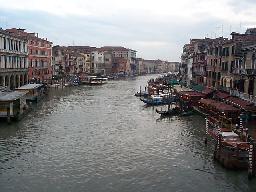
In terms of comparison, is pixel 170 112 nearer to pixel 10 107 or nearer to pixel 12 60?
pixel 10 107

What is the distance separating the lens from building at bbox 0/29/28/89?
61062 mm

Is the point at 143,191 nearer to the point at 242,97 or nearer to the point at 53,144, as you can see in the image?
the point at 53,144

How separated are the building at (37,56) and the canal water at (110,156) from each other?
42.1 metres

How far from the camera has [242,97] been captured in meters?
45.2

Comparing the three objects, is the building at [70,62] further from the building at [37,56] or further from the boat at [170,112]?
the boat at [170,112]

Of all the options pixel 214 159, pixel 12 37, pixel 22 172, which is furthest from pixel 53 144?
pixel 12 37

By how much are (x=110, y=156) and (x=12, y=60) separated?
140 ft

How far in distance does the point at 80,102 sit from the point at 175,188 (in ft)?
141

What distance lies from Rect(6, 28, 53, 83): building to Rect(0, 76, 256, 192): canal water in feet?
138

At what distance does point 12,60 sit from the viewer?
66.8m

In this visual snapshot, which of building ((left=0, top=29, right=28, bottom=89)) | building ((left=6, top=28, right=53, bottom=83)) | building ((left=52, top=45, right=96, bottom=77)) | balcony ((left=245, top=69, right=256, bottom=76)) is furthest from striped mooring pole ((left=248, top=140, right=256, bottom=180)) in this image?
building ((left=52, top=45, right=96, bottom=77))

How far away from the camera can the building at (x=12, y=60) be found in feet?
200

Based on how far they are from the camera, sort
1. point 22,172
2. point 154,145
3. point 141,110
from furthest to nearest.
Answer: point 141,110 → point 154,145 → point 22,172

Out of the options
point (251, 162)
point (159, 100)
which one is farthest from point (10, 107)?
point (159, 100)
